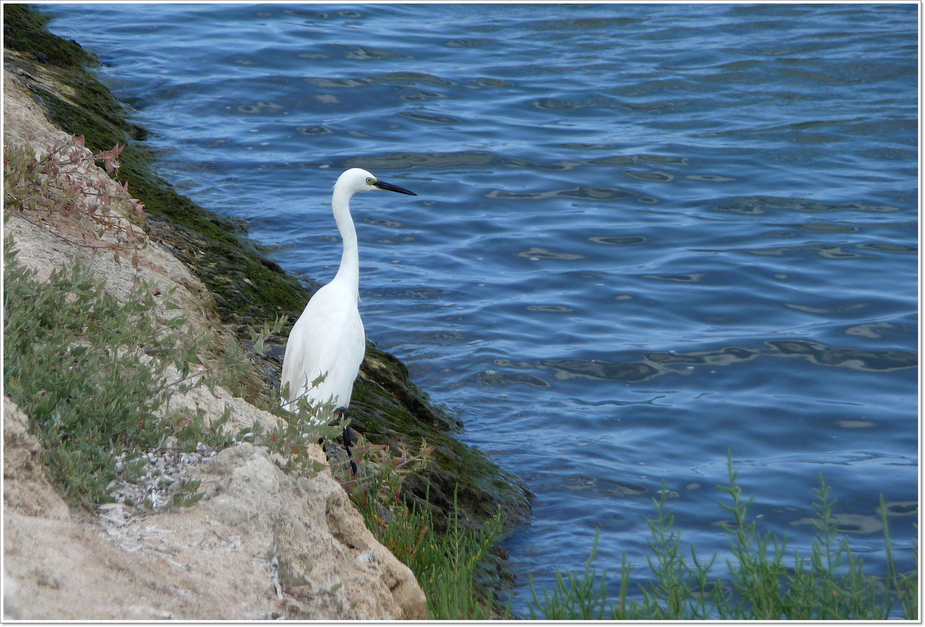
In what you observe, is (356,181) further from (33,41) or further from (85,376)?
(33,41)

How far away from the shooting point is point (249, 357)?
505 cm

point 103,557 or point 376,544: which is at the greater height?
point 103,557

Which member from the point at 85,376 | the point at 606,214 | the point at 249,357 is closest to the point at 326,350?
the point at 249,357

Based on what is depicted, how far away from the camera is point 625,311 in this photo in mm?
8531

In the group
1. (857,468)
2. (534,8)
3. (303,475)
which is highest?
(534,8)

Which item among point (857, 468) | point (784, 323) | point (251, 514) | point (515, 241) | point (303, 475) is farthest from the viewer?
point (515, 241)

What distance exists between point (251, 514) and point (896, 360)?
6730mm

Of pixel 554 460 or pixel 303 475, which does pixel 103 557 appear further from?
pixel 554 460

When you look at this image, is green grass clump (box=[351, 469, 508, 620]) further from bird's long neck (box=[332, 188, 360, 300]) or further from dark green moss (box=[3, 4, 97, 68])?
dark green moss (box=[3, 4, 97, 68])

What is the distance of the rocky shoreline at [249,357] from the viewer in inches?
113

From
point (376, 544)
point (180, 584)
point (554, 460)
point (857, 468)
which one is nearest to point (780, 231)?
point (857, 468)

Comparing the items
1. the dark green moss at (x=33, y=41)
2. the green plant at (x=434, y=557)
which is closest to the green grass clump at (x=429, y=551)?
the green plant at (x=434, y=557)

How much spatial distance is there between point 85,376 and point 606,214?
8.23 metres

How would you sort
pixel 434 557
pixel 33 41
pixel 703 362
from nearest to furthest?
1. pixel 434 557
2. pixel 703 362
3. pixel 33 41
